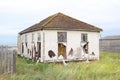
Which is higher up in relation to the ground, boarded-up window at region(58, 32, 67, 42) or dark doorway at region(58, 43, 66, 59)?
boarded-up window at region(58, 32, 67, 42)

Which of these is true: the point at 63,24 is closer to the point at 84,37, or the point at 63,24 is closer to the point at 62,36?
the point at 62,36

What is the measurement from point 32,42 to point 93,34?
6280 millimetres

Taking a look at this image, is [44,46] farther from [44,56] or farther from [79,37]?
[79,37]

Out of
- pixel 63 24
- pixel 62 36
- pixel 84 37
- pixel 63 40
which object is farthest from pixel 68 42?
pixel 84 37

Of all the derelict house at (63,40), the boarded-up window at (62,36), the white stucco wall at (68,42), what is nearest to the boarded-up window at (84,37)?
the derelict house at (63,40)

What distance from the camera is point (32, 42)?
2981cm

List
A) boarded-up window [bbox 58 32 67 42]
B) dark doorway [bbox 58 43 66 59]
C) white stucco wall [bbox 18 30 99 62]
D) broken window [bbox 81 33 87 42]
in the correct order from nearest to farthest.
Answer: white stucco wall [bbox 18 30 99 62] → boarded-up window [bbox 58 32 67 42] → dark doorway [bbox 58 43 66 59] → broken window [bbox 81 33 87 42]

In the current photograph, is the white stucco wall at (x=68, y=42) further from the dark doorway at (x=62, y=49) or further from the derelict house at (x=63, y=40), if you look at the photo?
the dark doorway at (x=62, y=49)

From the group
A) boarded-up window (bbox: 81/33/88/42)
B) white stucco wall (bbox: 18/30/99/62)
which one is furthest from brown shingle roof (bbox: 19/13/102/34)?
boarded-up window (bbox: 81/33/88/42)

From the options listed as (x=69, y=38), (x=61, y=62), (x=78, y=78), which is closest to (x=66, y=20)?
(x=69, y=38)

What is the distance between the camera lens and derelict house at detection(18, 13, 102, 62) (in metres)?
26.0

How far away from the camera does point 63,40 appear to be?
87.4ft

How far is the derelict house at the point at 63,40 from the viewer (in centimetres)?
2605

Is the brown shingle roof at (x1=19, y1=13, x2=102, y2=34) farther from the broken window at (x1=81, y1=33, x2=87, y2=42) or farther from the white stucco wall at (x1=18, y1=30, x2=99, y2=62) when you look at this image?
the broken window at (x1=81, y1=33, x2=87, y2=42)
